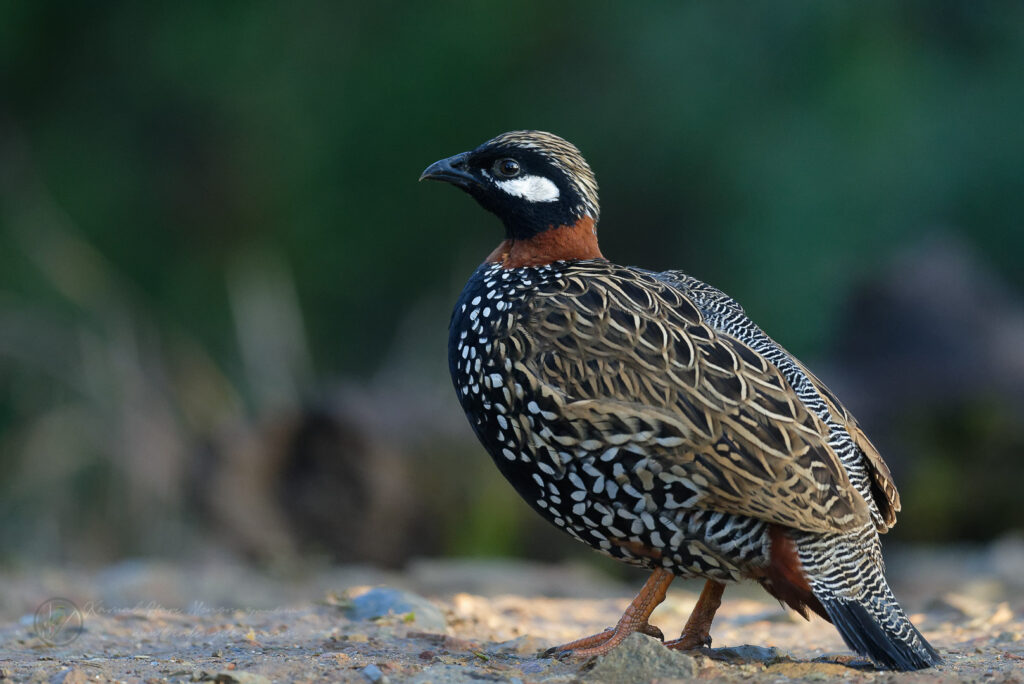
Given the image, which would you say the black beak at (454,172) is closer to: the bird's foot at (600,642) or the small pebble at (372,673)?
the bird's foot at (600,642)

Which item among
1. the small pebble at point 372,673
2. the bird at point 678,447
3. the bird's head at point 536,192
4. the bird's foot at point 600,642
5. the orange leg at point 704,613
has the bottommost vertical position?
the small pebble at point 372,673

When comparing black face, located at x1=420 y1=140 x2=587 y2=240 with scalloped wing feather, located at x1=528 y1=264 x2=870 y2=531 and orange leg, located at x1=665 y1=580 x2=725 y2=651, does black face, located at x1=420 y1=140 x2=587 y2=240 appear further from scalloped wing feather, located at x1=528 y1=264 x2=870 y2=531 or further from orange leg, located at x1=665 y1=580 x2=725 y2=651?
orange leg, located at x1=665 y1=580 x2=725 y2=651

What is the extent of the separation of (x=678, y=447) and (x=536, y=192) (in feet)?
5.19

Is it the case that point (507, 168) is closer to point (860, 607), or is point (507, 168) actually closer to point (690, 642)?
point (690, 642)

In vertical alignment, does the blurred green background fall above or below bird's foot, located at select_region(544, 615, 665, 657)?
above

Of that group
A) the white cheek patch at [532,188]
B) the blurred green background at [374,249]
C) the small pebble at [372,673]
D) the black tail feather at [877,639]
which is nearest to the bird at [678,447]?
the black tail feather at [877,639]

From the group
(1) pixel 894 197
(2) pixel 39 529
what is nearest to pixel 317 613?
(2) pixel 39 529

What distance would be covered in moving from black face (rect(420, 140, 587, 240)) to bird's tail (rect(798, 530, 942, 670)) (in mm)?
1912

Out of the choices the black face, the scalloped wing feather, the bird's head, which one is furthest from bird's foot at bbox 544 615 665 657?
the black face

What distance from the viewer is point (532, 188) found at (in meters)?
5.78

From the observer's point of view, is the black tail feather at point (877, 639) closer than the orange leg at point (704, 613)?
Yes

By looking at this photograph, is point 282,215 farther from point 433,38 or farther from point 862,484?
point 862,484

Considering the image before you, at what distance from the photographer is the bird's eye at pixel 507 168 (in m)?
5.83

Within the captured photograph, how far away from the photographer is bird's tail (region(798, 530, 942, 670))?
184 inches
